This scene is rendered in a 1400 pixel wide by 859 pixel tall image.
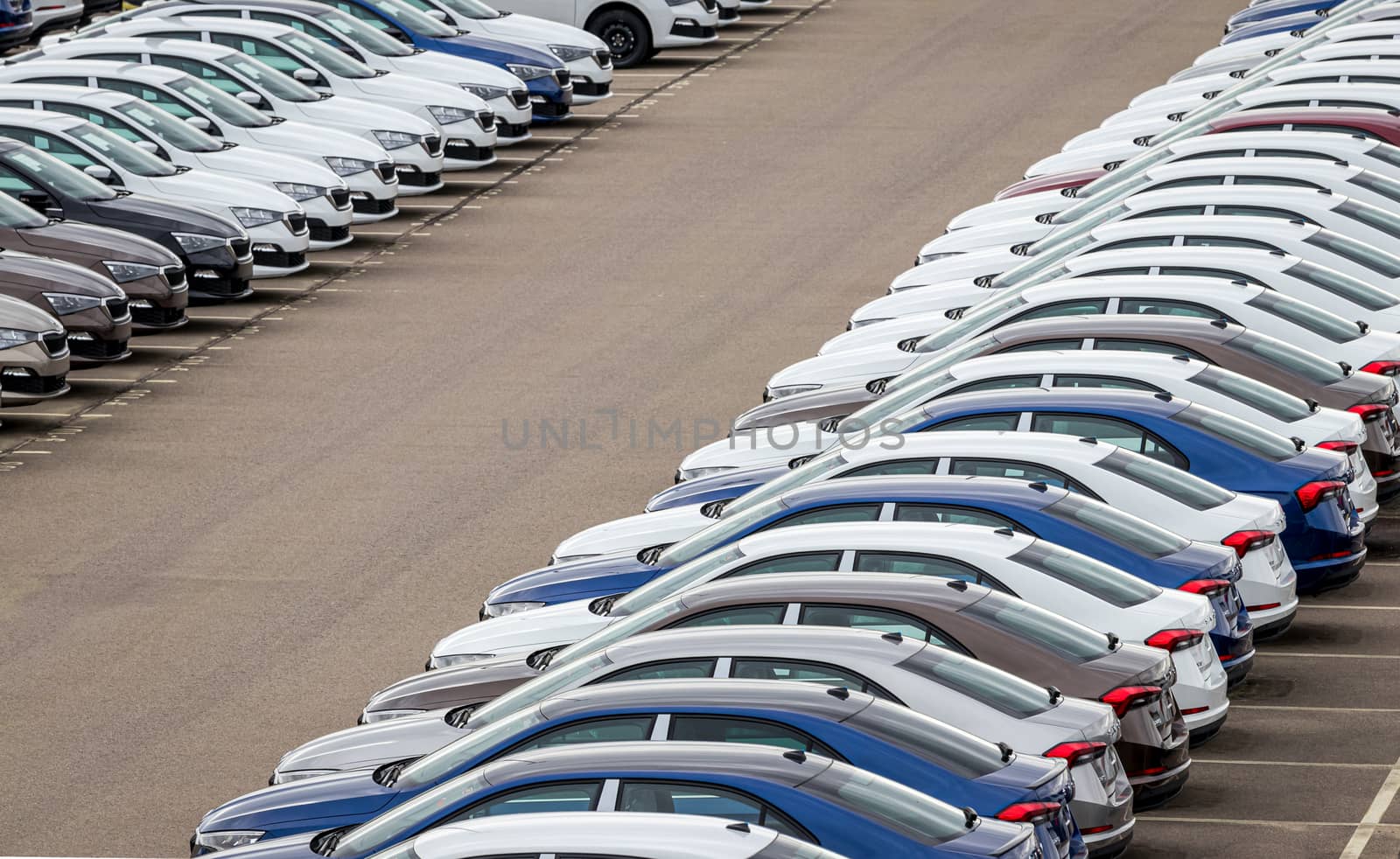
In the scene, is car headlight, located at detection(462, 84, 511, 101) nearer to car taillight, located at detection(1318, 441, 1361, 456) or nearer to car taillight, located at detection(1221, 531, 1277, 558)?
car taillight, located at detection(1318, 441, 1361, 456)

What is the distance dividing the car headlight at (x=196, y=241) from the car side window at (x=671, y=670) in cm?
1376

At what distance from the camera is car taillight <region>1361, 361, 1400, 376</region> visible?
1619cm

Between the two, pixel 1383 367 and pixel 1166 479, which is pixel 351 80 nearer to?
pixel 1383 367

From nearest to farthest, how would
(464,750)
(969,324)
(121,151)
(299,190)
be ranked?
(464,750), (969,324), (121,151), (299,190)

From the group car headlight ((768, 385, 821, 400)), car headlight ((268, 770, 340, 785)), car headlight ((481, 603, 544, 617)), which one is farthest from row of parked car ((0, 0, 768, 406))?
car headlight ((268, 770, 340, 785))

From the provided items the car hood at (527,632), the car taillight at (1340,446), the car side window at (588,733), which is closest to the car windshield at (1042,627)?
the car side window at (588,733)

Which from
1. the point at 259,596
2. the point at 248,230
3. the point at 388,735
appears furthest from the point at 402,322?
the point at 388,735

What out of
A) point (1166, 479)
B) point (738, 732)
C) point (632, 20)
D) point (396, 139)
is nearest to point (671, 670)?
point (738, 732)

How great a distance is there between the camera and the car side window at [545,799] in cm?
896

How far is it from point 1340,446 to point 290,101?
52.0ft

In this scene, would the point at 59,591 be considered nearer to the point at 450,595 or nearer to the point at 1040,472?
the point at 450,595

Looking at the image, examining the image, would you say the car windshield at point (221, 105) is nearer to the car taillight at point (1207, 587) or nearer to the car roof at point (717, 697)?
the car taillight at point (1207, 587)

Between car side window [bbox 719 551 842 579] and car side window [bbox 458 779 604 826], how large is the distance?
9.37ft

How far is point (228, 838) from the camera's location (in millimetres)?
10430
